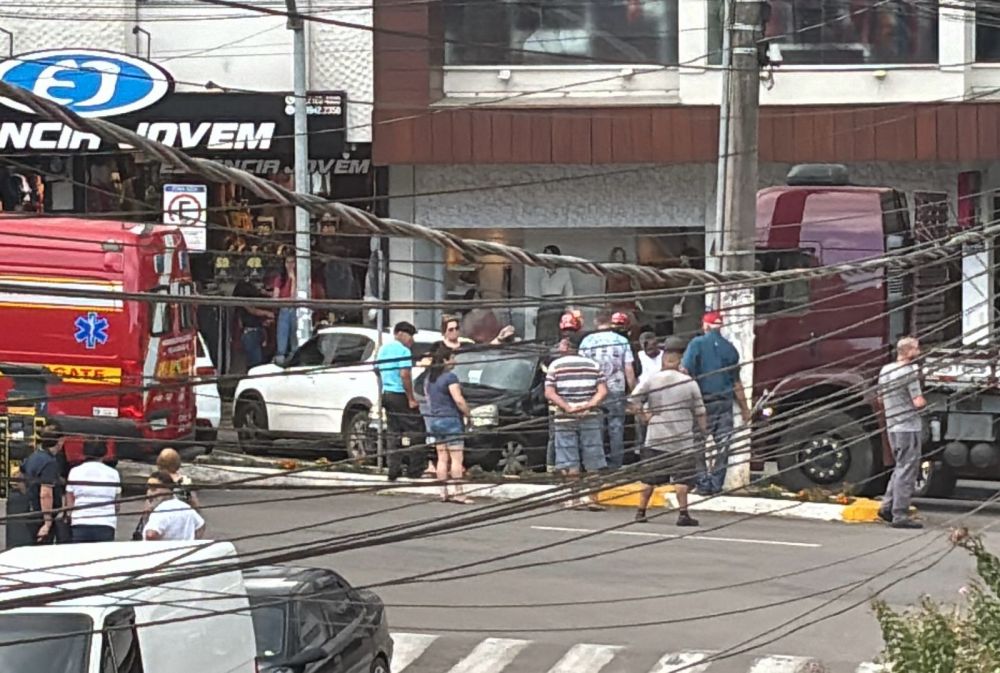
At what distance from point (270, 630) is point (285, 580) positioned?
0.62 metres

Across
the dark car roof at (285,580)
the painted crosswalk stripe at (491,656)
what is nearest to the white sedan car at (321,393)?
the painted crosswalk stripe at (491,656)

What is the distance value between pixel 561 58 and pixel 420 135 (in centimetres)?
260

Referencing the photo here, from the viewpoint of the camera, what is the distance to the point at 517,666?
11.5m

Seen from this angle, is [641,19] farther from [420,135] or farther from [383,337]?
[383,337]

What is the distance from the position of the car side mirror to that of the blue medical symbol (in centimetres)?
915

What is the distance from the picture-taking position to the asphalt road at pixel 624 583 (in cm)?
1178

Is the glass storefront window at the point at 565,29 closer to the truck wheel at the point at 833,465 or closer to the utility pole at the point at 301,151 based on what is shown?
the utility pole at the point at 301,151

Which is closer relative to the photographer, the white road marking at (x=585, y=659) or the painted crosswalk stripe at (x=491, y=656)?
the white road marking at (x=585, y=659)

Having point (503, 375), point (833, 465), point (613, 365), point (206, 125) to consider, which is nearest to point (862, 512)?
point (833, 465)

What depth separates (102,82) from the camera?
24.9m

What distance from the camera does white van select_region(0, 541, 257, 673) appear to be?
26.5 feet

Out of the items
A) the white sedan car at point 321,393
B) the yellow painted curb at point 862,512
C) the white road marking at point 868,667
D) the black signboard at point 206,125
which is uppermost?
the black signboard at point 206,125

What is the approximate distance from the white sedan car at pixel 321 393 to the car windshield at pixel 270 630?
8.51 meters

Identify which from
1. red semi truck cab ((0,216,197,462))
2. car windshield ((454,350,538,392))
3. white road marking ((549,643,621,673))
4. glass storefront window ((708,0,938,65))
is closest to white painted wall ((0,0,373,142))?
glass storefront window ((708,0,938,65))
